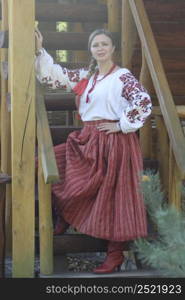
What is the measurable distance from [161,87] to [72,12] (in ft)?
6.05

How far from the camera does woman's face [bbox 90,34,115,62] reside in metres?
3.58

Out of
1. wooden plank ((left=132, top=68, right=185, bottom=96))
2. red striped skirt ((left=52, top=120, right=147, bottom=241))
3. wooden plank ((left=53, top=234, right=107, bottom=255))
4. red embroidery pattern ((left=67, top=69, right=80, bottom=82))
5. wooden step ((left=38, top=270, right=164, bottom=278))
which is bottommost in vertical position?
wooden step ((left=38, top=270, right=164, bottom=278))

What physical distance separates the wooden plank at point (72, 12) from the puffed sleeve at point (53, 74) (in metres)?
1.60

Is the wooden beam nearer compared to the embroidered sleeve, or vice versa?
the embroidered sleeve

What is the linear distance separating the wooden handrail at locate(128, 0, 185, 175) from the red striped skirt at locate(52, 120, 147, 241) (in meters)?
0.23

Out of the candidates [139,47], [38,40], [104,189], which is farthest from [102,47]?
[139,47]

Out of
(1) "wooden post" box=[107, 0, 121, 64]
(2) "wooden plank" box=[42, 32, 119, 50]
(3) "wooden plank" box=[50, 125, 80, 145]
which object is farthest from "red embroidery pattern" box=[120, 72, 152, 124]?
(2) "wooden plank" box=[42, 32, 119, 50]

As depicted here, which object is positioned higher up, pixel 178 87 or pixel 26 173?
pixel 178 87

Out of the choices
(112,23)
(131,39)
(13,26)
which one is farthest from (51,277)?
(112,23)

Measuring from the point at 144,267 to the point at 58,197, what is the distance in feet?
2.32

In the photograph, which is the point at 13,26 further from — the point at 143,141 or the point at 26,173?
the point at 143,141

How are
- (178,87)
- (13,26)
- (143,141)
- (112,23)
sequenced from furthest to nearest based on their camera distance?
(178,87) < (112,23) < (143,141) < (13,26)

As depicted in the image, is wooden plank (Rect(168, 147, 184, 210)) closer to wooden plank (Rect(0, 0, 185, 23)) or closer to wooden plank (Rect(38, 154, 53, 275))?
wooden plank (Rect(38, 154, 53, 275))

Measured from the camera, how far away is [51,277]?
11.3 ft
